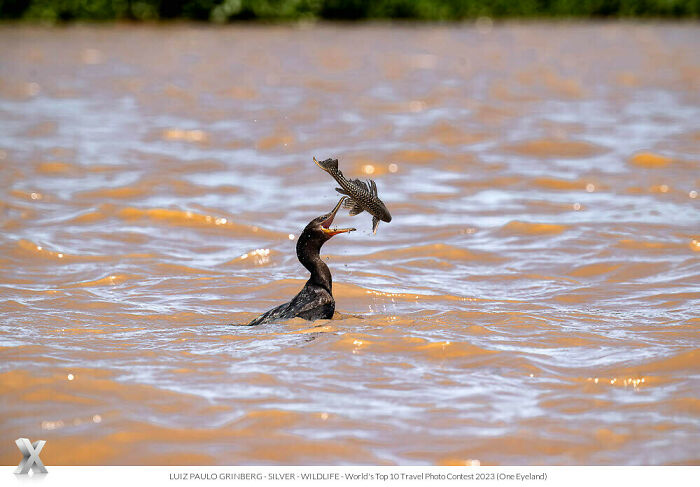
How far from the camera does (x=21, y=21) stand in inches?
1152

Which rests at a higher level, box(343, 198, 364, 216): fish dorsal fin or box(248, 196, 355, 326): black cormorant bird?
box(343, 198, 364, 216): fish dorsal fin

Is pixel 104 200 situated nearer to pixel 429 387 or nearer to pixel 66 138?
pixel 66 138

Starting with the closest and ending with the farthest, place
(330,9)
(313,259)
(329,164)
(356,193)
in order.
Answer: (329,164)
(356,193)
(313,259)
(330,9)

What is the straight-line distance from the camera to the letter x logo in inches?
195

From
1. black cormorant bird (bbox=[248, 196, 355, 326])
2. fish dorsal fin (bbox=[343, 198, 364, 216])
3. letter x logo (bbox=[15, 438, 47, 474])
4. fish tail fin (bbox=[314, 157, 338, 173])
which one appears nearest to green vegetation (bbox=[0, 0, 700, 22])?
black cormorant bird (bbox=[248, 196, 355, 326])

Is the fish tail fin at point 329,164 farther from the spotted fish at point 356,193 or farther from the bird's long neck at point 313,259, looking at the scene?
the bird's long neck at point 313,259

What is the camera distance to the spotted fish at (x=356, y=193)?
20.6ft

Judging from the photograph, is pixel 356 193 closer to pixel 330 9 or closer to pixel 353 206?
pixel 353 206

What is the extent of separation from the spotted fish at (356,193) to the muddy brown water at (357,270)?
774 millimetres

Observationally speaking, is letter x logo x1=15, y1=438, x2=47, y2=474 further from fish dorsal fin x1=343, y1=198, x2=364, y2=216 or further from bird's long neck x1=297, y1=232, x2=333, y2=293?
fish dorsal fin x1=343, y1=198, x2=364, y2=216

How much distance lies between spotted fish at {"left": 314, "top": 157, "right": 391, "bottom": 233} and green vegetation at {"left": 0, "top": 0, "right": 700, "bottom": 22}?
24.6 meters

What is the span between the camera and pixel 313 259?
679cm

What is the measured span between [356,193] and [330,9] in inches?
1047

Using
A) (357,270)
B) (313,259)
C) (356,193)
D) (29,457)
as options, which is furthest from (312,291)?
(29,457)
